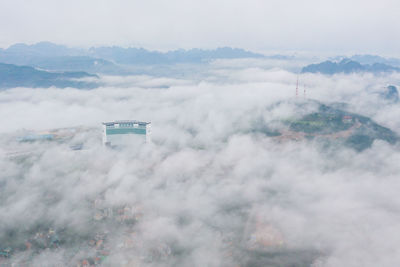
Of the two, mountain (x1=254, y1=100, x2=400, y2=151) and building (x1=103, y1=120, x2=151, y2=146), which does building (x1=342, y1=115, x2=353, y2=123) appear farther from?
building (x1=103, y1=120, x2=151, y2=146)

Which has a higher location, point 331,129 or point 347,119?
point 347,119

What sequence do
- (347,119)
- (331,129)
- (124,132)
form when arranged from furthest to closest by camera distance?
(347,119) < (331,129) < (124,132)

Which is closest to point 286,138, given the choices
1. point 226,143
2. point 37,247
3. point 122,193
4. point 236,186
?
point 226,143

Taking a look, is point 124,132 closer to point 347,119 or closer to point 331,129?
point 331,129

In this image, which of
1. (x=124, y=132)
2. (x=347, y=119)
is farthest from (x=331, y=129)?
(x=124, y=132)

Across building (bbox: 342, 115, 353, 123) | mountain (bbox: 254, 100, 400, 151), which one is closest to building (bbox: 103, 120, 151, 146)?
mountain (bbox: 254, 100, 400, 151)

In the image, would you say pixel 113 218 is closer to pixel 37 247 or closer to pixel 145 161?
pixel 37 247
